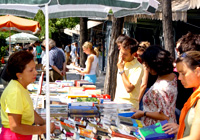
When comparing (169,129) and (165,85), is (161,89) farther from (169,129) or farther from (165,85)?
(169,129)

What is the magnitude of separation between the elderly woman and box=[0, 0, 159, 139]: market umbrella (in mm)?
175

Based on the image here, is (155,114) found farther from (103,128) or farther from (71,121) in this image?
(71,121)

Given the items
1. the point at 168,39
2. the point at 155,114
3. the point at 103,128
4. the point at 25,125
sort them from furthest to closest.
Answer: the point at 168,39 < the point at 155,114 < the point at 103,128 < the point at 25,125

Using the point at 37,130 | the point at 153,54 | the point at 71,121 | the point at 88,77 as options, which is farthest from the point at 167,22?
the point at 37,130

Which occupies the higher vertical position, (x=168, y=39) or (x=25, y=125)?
(x=168, y=39)

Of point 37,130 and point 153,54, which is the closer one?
point 37,130

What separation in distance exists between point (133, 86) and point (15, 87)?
1752 millimetres

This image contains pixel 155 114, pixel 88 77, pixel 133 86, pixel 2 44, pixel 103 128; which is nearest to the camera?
pixel 103 128

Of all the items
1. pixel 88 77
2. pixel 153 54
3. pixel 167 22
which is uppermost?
pixel 167 22

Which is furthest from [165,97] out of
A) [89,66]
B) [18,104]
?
[89,66]

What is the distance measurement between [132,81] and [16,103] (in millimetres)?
1863

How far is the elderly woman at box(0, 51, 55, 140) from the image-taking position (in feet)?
8.88

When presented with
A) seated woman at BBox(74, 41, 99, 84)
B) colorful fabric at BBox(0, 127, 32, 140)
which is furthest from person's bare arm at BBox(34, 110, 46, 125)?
seated woman at BBox(74, 41, 99, 84)

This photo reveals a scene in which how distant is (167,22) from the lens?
641cm
